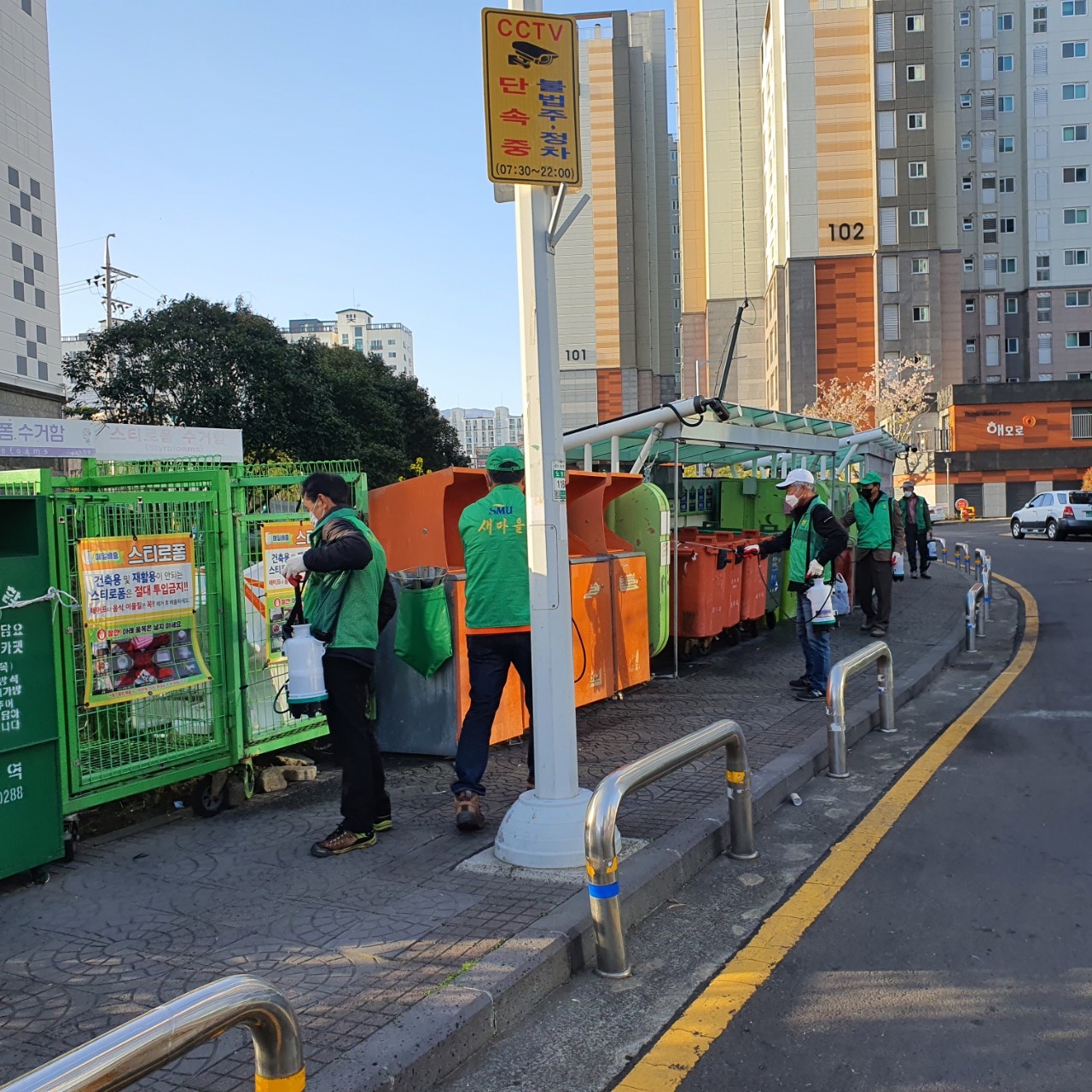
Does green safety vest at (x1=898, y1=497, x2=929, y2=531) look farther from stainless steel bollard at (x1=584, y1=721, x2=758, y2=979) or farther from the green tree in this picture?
stainless steel bollard at (x1=584, y1=721, x2=758, y2=979)

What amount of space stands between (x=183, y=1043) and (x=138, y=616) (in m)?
3.53

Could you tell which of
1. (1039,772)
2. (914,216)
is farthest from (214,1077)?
(914,216)

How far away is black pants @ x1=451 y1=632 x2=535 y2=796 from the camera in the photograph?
5188mm

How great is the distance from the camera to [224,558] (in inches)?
225

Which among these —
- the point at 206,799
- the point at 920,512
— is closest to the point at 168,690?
the point at 206,799

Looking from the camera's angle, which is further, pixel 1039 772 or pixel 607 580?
pixel 607 580

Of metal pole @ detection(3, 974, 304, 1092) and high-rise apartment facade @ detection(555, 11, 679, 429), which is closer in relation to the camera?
metal pole @ detection(3, 974, 304, 1092)

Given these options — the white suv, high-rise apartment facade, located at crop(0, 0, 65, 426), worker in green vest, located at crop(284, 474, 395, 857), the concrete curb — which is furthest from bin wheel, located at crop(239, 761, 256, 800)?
the white suv

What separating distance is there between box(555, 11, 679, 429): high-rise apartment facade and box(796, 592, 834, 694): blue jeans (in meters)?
69.7

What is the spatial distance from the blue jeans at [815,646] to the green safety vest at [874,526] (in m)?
4.27

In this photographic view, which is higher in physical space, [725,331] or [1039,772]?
[725,331]

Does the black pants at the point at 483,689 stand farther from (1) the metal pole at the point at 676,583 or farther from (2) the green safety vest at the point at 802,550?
(1) the metal pole at the point at 676,583

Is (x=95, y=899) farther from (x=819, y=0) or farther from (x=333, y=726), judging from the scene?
(x=819, y=0)

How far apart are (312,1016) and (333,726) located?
1855 mm
